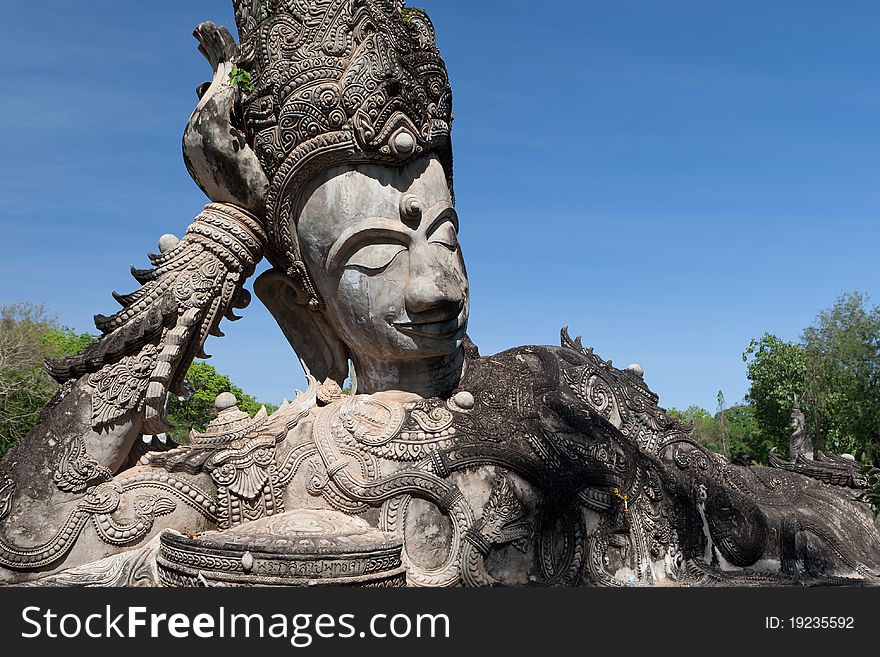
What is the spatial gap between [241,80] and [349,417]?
2.19 m

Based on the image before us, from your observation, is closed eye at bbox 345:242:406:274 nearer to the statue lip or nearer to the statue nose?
the statue nose

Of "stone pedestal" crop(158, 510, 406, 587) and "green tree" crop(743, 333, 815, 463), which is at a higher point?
"green tree" crop(743, 333, 815, 463)

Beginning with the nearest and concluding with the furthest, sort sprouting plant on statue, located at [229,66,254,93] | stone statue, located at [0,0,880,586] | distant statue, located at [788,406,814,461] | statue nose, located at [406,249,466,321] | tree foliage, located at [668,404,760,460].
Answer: stone statue, located at [0,0,880,586], statue nose, located at [406,249,466,321], sprouting plant on statue, located at [229,66,254,93], distant statue, located at [788,406,814,461], tree foliage, located at [668,404,760,460]

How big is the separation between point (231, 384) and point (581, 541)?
79.5 feet

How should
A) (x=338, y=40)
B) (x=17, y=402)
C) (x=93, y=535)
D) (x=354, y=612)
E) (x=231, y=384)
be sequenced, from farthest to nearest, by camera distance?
1. (x=231, y=384)
2. (x=17, y=402)
3. (x=338, y=40)
4. (x=93, y=535)
5. (x=354, y=612)

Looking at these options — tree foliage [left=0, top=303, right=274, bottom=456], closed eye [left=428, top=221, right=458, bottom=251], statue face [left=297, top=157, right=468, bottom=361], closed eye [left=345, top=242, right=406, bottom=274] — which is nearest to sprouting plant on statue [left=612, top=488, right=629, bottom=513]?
statue face [left=297, top=157, right=468, bottom=361]

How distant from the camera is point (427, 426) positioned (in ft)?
17.4

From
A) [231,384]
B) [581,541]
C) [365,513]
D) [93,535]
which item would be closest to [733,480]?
[581,541]

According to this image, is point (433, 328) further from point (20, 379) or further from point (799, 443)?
point (20, 379)

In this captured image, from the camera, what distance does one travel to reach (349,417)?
5.33 meters

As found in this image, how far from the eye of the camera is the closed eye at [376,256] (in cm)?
531

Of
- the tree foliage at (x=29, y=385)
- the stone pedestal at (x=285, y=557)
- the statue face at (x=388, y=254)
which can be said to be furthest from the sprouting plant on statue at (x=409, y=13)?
the tree foliage at (x=29, y=385)

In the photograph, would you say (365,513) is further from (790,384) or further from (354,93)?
(790,384)

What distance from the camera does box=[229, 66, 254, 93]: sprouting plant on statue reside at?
18.2ft
